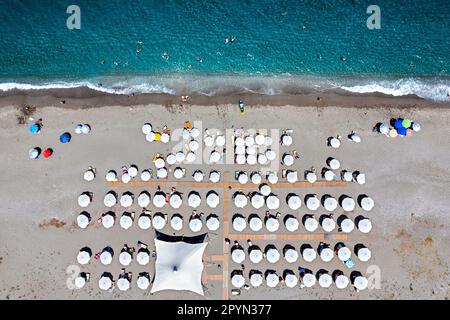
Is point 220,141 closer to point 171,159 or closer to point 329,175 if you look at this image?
point 171,159

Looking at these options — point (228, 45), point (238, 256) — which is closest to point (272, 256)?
point (238, 256)

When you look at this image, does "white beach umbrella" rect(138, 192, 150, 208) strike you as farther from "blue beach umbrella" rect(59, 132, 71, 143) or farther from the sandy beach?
"blue beach umbrella" rect(59, 132, 71, 143)

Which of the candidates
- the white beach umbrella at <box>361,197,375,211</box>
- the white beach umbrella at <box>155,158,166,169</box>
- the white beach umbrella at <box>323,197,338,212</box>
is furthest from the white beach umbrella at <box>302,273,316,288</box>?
the white beach umbrella at <box>155,158,166,169</box>

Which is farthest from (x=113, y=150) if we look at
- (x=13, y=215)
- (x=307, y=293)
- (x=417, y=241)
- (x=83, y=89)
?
(x=417, y=241)

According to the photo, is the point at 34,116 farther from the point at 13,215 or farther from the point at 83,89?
the point at 13,215

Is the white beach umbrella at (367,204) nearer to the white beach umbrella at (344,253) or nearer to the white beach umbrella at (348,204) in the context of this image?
the white beach umbrella at (348,204)
